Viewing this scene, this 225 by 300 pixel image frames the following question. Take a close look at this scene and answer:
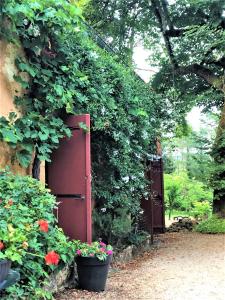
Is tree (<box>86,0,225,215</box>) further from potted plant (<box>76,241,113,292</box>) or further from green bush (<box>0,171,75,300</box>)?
green bush (<box>0,171,75,300</box>)

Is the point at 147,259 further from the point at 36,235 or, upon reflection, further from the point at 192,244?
the point at 36,235

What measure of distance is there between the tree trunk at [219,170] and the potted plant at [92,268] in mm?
6843

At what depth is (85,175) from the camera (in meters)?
5.74

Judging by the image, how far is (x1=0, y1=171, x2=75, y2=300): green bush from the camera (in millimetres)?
3445

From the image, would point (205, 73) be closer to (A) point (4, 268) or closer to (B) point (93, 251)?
(B) point (93, 251)

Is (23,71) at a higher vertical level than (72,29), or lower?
lower

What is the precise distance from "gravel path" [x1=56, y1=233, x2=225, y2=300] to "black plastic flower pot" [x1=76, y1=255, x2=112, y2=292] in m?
0.11

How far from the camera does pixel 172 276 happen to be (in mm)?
6125

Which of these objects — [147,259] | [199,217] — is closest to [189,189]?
[199,217]

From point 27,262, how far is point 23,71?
2.54 metres

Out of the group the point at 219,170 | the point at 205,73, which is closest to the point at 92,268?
the point at 219,170

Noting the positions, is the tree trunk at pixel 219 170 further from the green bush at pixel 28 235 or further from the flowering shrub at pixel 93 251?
the green bush at pixel 28 235

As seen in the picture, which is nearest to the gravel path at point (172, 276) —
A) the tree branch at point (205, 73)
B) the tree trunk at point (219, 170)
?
the tree trunk at point (219, 170)

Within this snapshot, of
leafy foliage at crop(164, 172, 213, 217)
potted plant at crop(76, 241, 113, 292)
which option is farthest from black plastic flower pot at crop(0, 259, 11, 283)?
leafy foliage at crop(164, 172, 213, 217)
